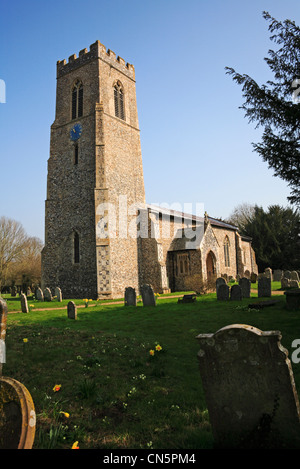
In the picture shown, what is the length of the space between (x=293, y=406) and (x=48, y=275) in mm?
19916

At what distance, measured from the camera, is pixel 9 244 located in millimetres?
33656

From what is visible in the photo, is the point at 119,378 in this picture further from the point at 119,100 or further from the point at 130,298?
the point at 119,100

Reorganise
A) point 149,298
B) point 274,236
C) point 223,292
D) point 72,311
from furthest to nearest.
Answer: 1. point 274,236
2. point 149,298
3. point 223,292
4. point 72,311

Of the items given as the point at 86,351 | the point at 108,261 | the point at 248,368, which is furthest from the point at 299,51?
the point at 108,261

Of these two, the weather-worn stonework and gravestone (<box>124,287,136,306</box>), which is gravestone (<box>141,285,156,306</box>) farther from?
the weather-worn stonework

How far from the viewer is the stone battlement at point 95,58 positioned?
21156 mm

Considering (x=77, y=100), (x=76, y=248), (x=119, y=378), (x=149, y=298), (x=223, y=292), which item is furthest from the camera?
(x=77, y=100)

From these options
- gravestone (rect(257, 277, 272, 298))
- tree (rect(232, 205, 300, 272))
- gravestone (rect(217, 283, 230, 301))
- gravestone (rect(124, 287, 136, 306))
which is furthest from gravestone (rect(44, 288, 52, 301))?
tree (rect(232, 205, 300, 272))

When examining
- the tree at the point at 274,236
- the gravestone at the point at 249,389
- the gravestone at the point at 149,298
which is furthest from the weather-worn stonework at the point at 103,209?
the gravestone at the point at 249,389

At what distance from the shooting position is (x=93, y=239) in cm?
1903

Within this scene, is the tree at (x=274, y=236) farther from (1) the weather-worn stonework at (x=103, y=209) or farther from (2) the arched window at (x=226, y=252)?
(1) the weather-worn stonework at (x=103, y=209)

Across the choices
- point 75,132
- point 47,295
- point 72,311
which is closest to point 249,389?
point 72,311

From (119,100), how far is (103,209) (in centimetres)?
923
